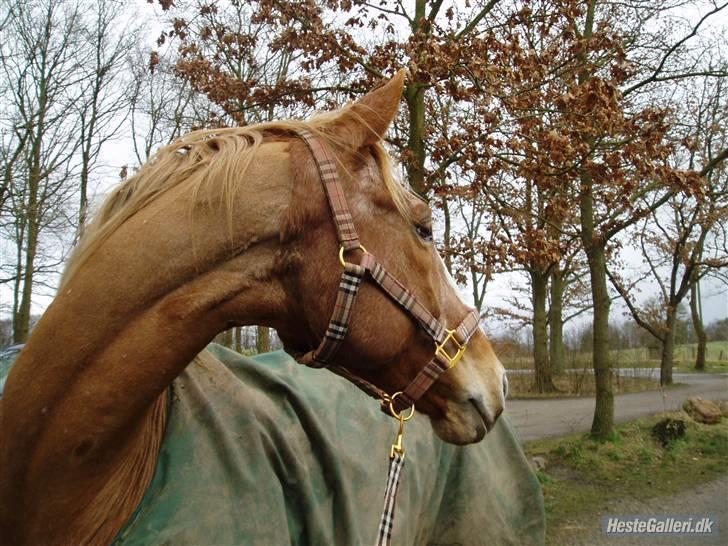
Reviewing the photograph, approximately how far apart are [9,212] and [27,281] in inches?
104

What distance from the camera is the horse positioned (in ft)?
5.20

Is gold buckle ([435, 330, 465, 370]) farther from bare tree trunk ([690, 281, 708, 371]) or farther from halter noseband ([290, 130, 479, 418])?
bare tree trunk ([690, 281, 708, 371])

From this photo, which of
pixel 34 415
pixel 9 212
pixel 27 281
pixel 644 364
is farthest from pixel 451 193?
pixel 644 364

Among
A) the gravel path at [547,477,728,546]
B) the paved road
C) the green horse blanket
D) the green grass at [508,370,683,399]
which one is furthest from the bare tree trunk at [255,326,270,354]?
the green horse blanket

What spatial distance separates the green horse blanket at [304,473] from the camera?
71.1 inches

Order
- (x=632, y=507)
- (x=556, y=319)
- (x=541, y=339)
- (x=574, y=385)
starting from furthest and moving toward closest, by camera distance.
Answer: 1. (x=556, y=319)
2. (x=541, y=339)
3. (x=574, y=385)
4. (x=632, y=507)

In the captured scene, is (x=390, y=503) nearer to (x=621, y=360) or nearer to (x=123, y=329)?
(x=123, y=329)

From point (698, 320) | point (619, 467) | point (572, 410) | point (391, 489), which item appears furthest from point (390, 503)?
point (698, 320)

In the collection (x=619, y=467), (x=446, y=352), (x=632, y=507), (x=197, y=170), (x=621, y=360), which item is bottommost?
(x=632, y=507)

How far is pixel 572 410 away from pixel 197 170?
40.9 ft

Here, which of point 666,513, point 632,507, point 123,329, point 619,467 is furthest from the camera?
point 619,467

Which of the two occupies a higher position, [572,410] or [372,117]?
[372,117]

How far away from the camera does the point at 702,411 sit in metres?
10.8

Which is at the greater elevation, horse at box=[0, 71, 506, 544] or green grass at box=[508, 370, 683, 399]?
horse at box=[0, 71, 506, 544]
